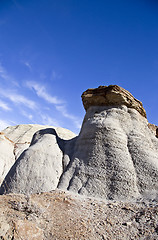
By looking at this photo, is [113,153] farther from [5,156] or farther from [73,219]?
[5,156]

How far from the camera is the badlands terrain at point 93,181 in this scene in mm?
→ 4051

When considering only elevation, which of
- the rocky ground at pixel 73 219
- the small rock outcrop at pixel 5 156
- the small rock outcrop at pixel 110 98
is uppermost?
the small rock outcrop at pixel 110 98

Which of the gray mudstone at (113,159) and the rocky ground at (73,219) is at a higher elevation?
the gray mudstone at (113,159)

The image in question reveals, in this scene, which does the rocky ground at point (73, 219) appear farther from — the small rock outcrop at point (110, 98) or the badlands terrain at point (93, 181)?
the small rock outcrop at point (110, 98)

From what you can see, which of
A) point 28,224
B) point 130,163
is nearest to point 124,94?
point 130,163

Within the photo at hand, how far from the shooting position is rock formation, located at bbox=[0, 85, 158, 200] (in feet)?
20.5

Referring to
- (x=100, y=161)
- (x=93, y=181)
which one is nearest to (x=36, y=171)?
(x=93, y=181)

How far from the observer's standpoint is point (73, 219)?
4.38 metres

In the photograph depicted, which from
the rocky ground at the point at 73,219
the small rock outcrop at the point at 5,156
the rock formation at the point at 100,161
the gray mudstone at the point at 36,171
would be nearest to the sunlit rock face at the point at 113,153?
the rock formation at the point at 100,161

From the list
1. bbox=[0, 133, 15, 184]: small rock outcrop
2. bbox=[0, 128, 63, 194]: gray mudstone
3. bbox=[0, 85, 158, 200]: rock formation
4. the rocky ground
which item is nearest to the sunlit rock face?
bbox=[0, 85, 158, 200]: rock formation

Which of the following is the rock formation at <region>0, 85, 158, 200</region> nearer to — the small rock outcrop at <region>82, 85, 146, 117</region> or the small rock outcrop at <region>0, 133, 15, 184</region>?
the small rock outcrop at <region>82, 85, 146, 117</region>

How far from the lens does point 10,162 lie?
46.7ft

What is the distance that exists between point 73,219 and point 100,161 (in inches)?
114

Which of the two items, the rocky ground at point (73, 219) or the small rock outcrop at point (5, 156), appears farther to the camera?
the small rock outcrop at point (5, 156)
